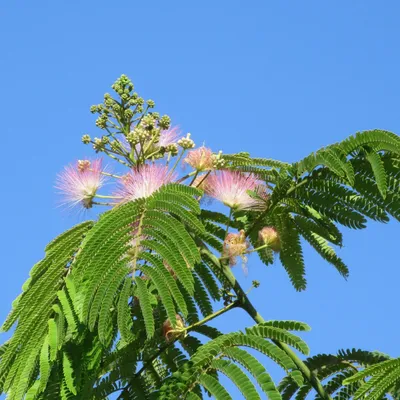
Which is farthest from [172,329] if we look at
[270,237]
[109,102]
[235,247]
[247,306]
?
[109,102]

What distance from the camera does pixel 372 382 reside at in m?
3.76

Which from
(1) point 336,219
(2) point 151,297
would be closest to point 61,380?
(2) point 151,297

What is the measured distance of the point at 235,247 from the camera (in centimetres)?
441

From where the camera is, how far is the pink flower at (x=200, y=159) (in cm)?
456

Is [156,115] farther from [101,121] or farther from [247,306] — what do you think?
[247,306]

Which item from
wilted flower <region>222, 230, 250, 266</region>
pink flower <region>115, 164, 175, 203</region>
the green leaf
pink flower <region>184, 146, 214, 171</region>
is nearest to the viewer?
the green leaf

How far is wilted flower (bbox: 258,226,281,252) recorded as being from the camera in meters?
4.57

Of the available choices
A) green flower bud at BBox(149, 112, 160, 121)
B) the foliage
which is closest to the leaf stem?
the foliage

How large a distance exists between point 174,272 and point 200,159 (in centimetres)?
77

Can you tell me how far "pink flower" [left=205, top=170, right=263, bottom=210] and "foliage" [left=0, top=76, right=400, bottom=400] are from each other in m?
0.02

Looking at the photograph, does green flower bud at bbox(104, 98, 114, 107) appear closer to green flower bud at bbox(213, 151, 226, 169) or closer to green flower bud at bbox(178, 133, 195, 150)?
green flower bud at bbox(178, 133, 195, 150)

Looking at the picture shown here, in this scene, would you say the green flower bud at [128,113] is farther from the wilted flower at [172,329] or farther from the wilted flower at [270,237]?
the wilted flower at [172,329]

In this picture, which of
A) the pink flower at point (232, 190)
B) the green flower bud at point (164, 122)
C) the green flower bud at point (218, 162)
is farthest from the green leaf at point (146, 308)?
the green flower bud at point (164, 122)

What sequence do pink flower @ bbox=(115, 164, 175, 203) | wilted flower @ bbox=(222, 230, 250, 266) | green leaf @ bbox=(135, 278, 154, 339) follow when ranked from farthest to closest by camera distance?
wilted flower @ bbox=(222, 230, 250, 266) → pink flower @ bbox=(115, 164, 175, 203) → green leaf @ bbox=(135, 278, 154, 339)
